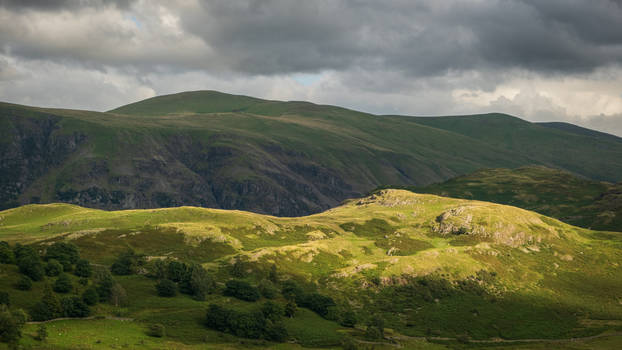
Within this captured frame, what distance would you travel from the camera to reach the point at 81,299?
161 meters

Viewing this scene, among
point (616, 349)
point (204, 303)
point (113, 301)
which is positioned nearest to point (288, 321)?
point (204, 303)

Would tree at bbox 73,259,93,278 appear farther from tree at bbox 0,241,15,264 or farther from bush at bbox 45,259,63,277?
tree at bbox 0,241,15,264

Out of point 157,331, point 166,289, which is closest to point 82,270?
point 166,289

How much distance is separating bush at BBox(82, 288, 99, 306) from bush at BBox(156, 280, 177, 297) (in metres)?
30.7

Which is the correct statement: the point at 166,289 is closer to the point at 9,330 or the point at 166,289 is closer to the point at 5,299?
the point at 5,299

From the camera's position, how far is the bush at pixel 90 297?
163m

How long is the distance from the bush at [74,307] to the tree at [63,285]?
31.3 ft

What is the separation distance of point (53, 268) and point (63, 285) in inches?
509

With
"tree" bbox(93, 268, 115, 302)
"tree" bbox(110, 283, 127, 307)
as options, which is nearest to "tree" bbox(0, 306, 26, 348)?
"tree" bbox(93, 268, 115, 302)

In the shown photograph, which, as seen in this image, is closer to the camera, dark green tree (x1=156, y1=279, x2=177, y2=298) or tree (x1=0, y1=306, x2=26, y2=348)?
tree (x1=0, y1=306, x2=26, y2=348)

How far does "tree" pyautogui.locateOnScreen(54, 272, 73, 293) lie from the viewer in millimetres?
165500

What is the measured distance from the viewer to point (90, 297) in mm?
163750

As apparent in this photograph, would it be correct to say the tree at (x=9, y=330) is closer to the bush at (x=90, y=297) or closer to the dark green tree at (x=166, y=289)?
the bush at (x=90, y=297)

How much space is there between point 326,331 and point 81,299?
83118 millimetres
